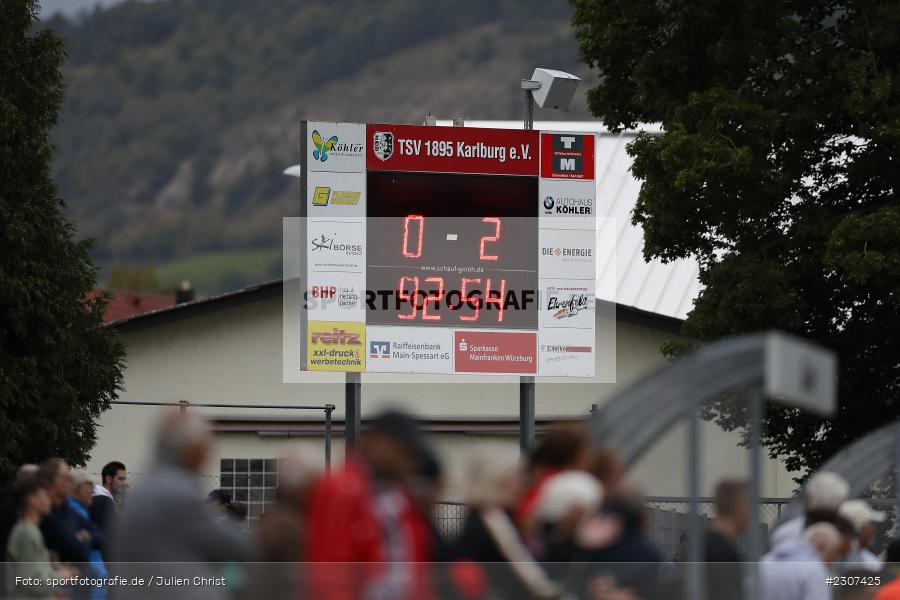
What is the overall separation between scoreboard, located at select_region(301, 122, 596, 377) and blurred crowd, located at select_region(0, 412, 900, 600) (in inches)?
358

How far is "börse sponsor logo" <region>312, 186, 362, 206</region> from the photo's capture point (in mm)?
17250

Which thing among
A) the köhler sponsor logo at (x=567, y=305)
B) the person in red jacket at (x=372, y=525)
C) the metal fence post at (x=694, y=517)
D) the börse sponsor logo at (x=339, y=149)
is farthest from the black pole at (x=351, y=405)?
the person in red jacket at (x=372, y=525)

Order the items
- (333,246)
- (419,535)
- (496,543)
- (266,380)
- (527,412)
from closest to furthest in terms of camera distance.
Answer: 1. (419,535)
2. (496,543)
3. (333,246)
4. (527,412)
5. (266,380)

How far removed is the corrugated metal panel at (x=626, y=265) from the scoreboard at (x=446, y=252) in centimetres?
1242

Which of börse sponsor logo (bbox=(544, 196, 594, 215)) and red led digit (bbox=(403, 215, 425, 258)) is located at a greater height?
börse sponsor logo (bbox=(544, 196, 594, 215))

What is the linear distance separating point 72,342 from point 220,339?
9405 millimetres

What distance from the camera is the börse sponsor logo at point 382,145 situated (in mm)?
17438

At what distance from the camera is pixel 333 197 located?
56.7 ft

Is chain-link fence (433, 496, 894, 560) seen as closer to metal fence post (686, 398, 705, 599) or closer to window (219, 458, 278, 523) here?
metal fence post (686, 398, 705, 599)

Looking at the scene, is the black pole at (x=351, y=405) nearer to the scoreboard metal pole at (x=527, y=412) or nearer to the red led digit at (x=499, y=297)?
the red led digit at (x=499, y=297)

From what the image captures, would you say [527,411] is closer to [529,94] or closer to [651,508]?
[529,94]

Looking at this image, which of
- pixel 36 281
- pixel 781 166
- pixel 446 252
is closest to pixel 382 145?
pixel 446 252

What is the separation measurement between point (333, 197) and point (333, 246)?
0.53m

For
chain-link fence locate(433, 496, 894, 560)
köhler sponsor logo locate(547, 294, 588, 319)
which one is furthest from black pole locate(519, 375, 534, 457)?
chain-link fence locate(433, 496, 894, 560)
